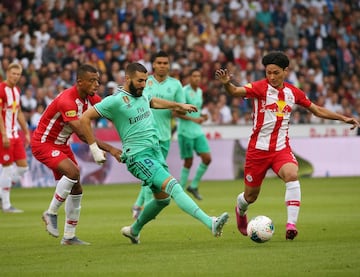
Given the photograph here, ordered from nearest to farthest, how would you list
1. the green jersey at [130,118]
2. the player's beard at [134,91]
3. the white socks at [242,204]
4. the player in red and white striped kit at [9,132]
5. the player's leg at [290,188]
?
1. the green jersey at [130,118]
2. the player's beard at [134,91]
3. the player's leg at [290,188]
4. the white socks at [242,204]
5. the player in red and white striped kit at [9,132]

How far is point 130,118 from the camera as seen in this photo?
11.5 m

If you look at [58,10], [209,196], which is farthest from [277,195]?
[58,10]

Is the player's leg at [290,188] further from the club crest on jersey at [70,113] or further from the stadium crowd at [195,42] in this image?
the stadium crowd at [195,42]

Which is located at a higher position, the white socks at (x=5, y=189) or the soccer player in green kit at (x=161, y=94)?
the soccer player in green kit at (x=161, y=94)

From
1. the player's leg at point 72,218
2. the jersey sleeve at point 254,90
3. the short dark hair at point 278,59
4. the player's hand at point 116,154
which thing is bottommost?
the player's leg at point 72,218

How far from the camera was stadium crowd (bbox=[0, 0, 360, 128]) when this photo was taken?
2741cm

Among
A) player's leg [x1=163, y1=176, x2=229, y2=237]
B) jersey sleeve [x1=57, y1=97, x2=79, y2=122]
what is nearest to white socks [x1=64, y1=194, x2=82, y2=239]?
jersey sleeve [x1=57, y1=97, x2=79, y2=122]

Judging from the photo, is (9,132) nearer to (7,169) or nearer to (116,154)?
(7,169)

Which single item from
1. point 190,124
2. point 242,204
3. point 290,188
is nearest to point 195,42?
point 190,124

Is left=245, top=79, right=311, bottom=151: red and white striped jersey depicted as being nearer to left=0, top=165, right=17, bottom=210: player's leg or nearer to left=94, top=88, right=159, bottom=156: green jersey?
left=94, top=88, right=159, bottom=156: green jersey

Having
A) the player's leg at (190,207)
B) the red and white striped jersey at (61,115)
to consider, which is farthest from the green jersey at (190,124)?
the player's leg at (190,207)

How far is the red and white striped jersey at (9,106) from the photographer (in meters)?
18.1

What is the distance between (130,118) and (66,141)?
1.68 m

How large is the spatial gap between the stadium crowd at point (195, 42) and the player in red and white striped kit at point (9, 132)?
666 centimetres
